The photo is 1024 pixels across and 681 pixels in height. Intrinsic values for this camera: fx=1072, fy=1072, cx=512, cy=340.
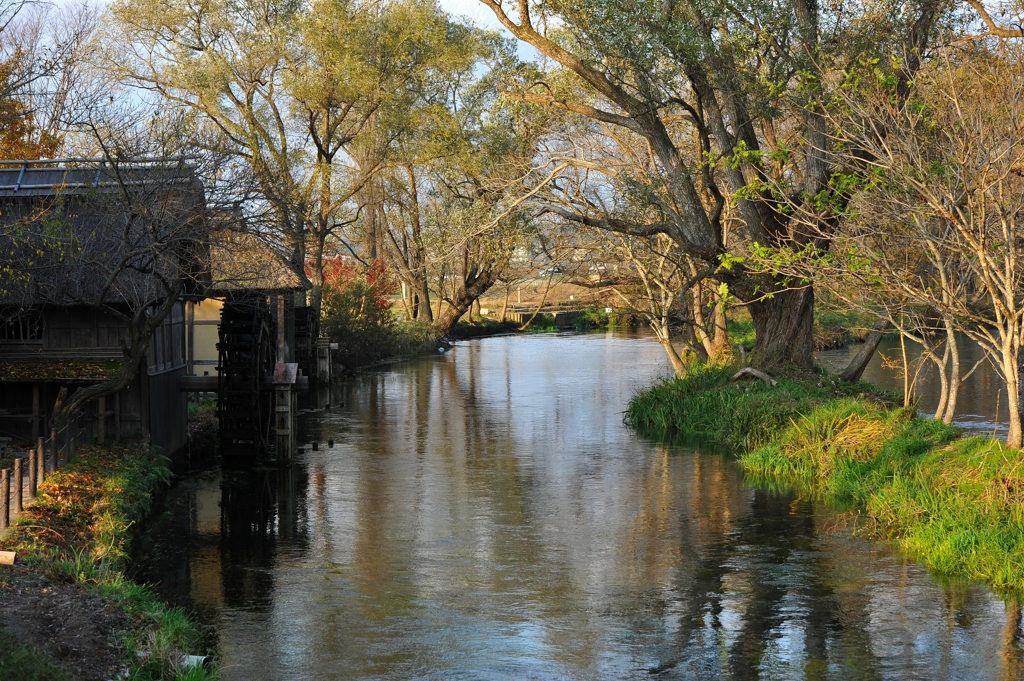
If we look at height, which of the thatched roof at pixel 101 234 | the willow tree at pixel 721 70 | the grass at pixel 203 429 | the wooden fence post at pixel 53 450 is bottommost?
A: the grass at pixel 203 429

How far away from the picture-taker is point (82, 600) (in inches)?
372

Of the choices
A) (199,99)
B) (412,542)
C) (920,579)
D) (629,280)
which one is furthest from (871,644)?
(199,99)

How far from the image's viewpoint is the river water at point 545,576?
9.71 m

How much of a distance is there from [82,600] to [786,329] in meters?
16.2

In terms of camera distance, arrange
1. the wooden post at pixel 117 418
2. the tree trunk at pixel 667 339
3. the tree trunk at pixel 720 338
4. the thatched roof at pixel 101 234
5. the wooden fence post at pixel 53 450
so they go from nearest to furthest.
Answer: the wooden fence post at pixel 53 450 → the thatched roof at pixel 101 234 → the wooden post at pixel 117 418 → the tree trunk at pixel 667 339 → the tree trunk at pixel 720 338

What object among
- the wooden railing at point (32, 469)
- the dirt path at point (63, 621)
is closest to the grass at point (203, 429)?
the wooden railing at point (32, 469)

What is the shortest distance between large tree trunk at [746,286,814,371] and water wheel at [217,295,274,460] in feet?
32.9

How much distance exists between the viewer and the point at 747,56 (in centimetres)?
1919

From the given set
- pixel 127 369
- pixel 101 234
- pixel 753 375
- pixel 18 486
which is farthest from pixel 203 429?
pixel 753 375

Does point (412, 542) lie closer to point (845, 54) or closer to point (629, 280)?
point (845, 54)

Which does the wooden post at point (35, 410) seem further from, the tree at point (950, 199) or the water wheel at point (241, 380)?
the tree at point (950, 199)

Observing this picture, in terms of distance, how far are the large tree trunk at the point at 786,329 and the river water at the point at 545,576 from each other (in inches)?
124

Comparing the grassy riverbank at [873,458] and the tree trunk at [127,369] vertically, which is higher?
the tree trunk at [127,369]

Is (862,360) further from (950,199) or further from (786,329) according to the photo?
(950,199)
